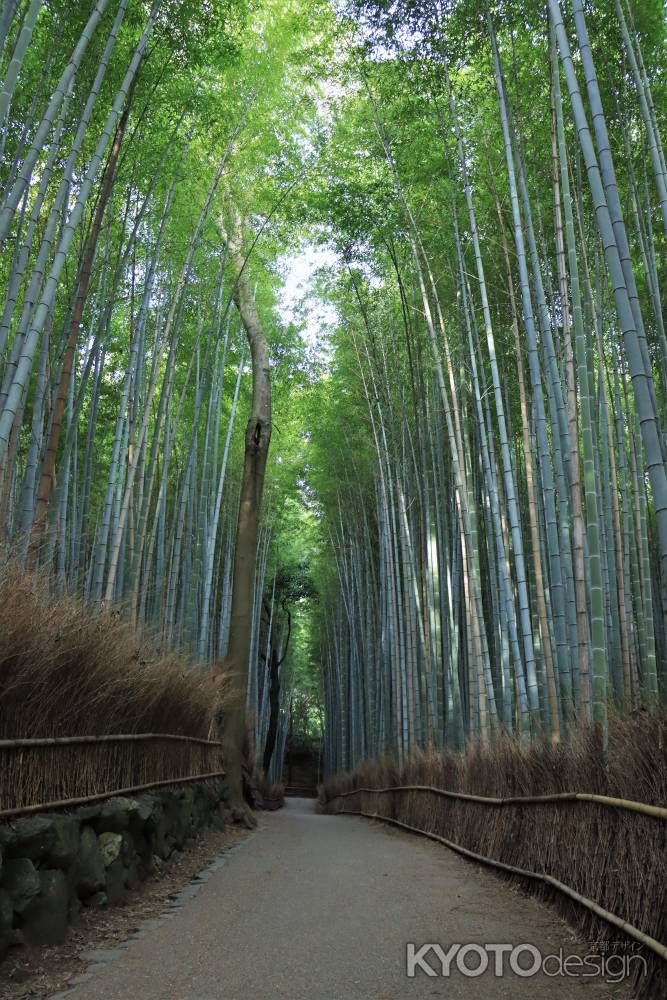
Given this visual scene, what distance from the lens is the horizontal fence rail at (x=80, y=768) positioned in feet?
6.73

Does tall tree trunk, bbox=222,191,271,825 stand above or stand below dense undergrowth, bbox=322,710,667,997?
above

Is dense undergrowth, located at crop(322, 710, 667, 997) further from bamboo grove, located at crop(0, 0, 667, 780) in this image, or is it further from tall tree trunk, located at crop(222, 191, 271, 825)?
tall tree trunk, located at crop(222, 191, 271, 825)

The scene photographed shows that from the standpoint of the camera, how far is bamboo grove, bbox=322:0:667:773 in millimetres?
3051

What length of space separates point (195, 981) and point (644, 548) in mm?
4680

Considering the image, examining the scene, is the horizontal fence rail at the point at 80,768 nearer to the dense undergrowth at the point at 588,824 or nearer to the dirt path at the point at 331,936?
the dirt path at the point at 331,936

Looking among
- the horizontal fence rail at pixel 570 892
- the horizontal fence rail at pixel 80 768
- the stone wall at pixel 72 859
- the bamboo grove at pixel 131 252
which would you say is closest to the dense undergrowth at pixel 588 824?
the horizontal fence rail at pixel 570 892

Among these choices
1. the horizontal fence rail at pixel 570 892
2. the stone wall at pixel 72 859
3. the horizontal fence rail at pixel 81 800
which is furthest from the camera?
the horizontal fence rail at pixel 81 800

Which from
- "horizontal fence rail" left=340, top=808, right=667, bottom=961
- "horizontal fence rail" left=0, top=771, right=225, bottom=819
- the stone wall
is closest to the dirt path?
"horizontal fence rail" left=340, top=808, right=667, bottom=961

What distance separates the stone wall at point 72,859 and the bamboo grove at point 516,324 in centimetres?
175

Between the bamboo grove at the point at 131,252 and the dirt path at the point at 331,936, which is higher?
the bamboo grove at the point at 131,252

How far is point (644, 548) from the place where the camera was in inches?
216

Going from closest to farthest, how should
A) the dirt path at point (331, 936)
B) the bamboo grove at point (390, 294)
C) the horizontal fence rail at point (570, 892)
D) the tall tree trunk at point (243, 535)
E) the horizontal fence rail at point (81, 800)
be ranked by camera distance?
the horizontal fence rail at point (570, 892)
the dirt path at point (331, 936)
the horizontal fence rail at point (81, 800)
the bamboo grove at point (390, 294)
the tall tree trunk at point (243, 535)

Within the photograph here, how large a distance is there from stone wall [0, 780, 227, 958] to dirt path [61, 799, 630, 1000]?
0.22 meters

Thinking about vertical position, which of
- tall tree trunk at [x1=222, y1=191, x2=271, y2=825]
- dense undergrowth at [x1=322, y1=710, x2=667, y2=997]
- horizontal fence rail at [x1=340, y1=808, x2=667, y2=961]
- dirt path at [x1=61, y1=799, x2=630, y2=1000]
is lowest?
dirt path at [x1=61, y1=799, x2=630, y2=1000]
